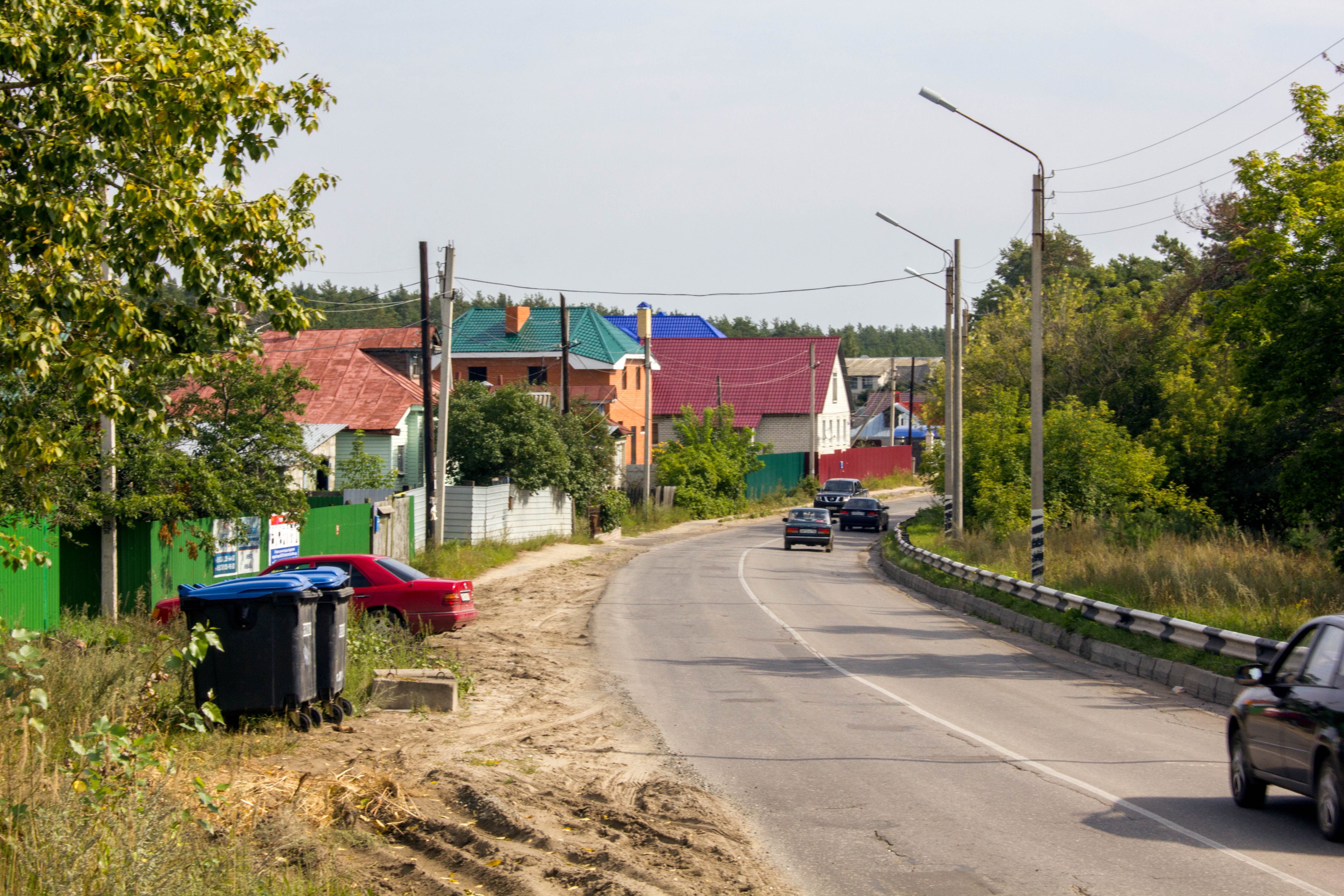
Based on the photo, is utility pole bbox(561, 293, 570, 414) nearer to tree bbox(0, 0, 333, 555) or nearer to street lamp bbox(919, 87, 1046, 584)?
street lamp bbox(919, 87, 1046, 584)

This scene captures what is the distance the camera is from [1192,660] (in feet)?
46.7

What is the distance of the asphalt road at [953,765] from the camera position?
6.83 metres

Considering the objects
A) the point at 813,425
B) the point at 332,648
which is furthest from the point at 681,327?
the point at 332,648

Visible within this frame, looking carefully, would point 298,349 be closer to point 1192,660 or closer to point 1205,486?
point 1205,486

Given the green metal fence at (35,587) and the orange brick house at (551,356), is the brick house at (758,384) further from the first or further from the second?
the green metal fence at (35,587)

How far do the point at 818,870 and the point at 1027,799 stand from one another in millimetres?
2372

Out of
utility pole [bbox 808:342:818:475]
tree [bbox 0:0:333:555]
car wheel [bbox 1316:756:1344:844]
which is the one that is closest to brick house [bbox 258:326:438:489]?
Answer: utility pole [bbox 808:342:818:475]

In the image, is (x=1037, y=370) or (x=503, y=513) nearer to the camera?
(x=1037, y=370)

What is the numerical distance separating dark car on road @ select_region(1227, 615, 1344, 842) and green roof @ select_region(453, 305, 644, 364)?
50653 millimetres

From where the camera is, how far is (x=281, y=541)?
22469mm

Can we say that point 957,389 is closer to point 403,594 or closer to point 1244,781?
point 403,594

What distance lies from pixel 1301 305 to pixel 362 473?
23.4 meters

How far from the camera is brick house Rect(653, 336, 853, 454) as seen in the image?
69000 mm

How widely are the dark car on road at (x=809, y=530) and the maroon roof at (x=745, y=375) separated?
28.2m
